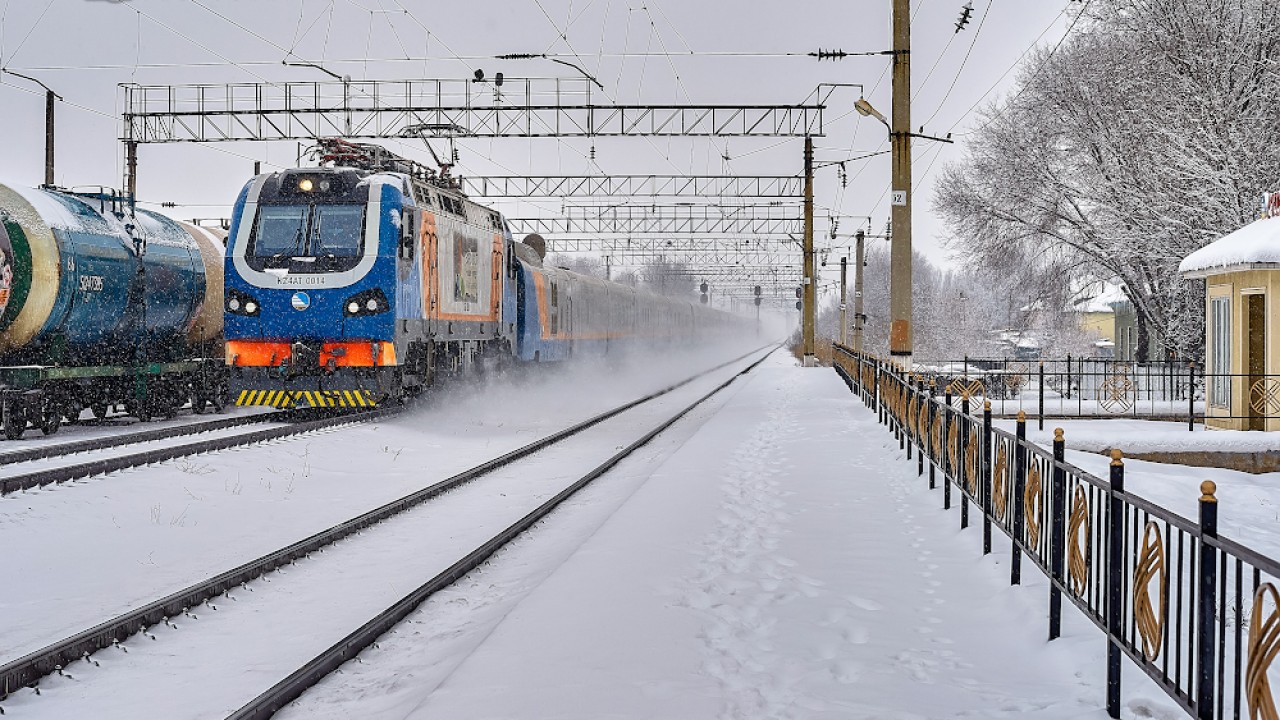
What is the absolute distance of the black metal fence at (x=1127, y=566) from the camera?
12.8 ft

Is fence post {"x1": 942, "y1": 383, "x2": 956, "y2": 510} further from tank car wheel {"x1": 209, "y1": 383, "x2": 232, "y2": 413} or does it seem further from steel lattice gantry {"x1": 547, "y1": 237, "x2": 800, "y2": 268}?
steel lattice gantry {"x1": 547, "y1": 237, "x2": 800, "y2": 268}

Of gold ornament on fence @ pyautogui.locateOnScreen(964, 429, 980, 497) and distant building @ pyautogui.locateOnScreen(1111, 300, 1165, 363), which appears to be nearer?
gold ornament on fence @ pyautogui.locateOnScreen(964, 429, 980, 497)

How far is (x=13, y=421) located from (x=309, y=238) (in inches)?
184

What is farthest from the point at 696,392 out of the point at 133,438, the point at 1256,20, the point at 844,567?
the point at 844,567

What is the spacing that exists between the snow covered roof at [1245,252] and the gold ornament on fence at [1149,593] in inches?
623

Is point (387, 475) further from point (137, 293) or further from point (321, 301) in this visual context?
point (137, 293)

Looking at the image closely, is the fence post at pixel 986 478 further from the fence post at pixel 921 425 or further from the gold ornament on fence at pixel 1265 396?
the gold ornament on fence at pixel 1265 396

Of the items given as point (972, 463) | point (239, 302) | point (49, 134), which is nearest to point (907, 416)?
point (972, 463)

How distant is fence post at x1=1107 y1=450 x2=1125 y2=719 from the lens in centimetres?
507

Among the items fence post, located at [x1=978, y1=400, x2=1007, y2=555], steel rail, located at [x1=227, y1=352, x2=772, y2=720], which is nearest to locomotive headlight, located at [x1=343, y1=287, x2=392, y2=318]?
steel rail, located at [x1=227, y1=352, x2=772, y2=720]

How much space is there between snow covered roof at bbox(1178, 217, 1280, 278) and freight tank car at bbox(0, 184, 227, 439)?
1709cm

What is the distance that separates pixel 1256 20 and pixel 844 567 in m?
24.1

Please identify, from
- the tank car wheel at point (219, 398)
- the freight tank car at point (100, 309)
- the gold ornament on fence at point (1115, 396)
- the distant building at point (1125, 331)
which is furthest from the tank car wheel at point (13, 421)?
the distant building at point (1125, 331)

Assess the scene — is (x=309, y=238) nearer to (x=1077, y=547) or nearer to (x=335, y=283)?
(x=335, y=283)
